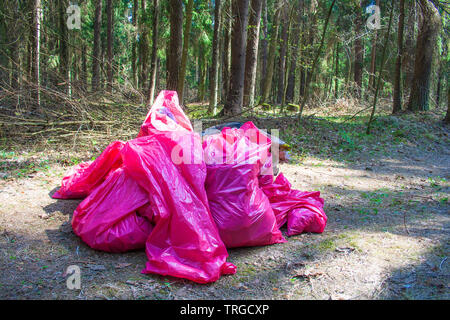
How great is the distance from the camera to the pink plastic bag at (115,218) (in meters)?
2.63

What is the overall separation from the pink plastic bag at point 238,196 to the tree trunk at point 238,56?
4.88 metres

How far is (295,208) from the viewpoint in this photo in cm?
328

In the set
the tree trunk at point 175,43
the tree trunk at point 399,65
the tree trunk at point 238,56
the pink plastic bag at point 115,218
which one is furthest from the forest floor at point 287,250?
the tree trunk at point 399,65

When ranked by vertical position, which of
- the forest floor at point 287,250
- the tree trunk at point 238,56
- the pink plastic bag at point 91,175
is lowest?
the forest floor at point 287,250

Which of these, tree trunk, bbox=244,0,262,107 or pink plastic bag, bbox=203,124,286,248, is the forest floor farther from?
tree trunk, bbox=244,0,262,107

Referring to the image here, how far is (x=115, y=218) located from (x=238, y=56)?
5995 millimetres

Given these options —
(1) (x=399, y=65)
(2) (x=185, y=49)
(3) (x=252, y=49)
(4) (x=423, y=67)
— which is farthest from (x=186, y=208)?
(4) (x=423, y=67)

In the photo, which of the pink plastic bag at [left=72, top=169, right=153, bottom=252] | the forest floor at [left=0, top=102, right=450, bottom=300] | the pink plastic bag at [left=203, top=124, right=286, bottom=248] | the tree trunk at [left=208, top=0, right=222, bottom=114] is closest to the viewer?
the forest floor at [left=0, top=102, right=450, bottom=300]

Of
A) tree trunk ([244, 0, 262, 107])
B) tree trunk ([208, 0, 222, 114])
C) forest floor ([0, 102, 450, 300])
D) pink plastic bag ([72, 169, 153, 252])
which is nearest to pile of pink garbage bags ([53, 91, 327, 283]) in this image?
pink plastic bag ([72, 169, 153, 252])

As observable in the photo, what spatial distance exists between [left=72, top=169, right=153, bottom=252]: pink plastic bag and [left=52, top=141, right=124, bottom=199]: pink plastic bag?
532mm

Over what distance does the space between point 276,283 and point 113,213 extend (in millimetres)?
1372

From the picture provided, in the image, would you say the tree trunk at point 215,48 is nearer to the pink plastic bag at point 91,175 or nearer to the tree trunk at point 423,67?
the tree trunk at point 423,67

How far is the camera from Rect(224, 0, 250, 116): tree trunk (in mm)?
7730

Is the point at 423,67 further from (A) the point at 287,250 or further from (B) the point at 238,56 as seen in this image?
(A) the point at 287,250
